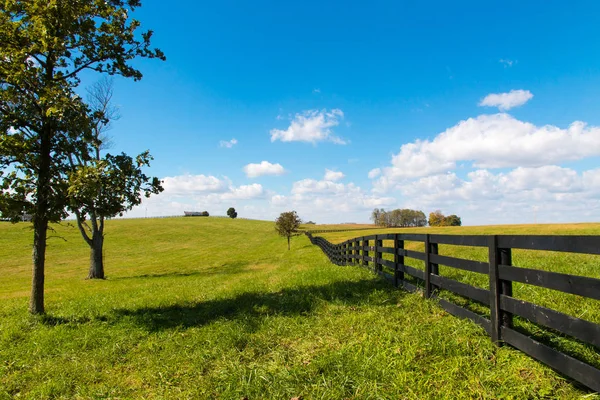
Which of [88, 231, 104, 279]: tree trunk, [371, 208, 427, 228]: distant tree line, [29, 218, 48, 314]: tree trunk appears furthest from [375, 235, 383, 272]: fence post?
[371, 208, 427, 228]: distant tree line

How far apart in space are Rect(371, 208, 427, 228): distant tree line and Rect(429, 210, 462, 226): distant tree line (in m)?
3.08

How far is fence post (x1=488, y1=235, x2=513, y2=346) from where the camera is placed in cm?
442

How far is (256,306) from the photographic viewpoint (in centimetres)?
841

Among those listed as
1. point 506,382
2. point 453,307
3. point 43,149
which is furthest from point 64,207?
point 506,382

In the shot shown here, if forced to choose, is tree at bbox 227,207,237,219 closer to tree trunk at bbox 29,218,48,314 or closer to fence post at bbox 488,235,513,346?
tree trunk at bbox 29,218,48,314

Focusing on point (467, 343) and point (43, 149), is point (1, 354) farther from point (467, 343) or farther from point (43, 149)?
point (467, 343)

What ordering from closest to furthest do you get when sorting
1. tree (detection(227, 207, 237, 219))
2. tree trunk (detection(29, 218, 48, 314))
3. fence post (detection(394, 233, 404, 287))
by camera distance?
fence post (detection(394, 233, 404, 287)) → tree trunk (detection(29, 218, 48, 314)) → tree (detection(227, 207, 237, 219))

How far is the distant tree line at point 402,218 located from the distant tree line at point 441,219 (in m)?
3.08

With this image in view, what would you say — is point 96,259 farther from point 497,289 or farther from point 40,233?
point 497,289

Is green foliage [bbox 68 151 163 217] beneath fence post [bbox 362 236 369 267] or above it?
above

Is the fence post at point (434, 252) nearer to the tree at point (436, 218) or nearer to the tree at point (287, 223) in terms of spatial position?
the tree at point (287, 223)

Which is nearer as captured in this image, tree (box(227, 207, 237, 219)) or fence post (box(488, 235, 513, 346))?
fence post (box(488, 235, 513, 346))

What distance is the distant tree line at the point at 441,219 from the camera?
416ft

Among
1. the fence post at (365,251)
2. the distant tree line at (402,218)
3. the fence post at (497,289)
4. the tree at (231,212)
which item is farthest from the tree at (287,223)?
the tree at (231,212)
